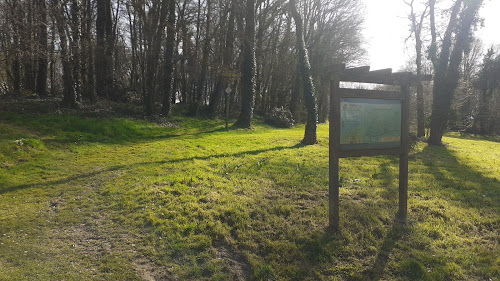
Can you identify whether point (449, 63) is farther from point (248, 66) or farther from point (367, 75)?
point (367, 75)

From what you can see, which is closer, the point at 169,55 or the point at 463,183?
the point at 463,183

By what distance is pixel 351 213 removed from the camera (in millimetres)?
5266

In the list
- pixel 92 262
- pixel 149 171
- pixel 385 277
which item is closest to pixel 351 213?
pixel 385 277

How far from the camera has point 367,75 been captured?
473 centimetres

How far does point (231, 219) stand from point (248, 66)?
14757mm

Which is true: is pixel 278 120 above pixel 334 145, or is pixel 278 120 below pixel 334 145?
above

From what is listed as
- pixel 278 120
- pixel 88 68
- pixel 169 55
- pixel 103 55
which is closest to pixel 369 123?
pixel 169 55

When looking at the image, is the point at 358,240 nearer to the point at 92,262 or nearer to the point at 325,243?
the point at 325,243

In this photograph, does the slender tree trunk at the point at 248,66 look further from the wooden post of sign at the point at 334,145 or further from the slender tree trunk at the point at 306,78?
the wooden post of sign at the point at 334,145

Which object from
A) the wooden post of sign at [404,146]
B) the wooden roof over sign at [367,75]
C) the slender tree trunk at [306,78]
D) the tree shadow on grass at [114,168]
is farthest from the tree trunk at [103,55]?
the wooden post of sign at [404,146]

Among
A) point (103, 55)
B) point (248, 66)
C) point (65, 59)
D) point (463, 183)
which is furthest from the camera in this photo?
point (248, 66)

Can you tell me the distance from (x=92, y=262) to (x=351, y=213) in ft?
12.7

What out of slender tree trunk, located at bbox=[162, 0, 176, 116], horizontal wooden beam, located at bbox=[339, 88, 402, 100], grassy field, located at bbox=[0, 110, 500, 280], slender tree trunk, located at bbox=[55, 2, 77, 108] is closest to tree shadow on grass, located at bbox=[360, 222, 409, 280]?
grassy field, located at bbox=[0, 110, 500, 280]

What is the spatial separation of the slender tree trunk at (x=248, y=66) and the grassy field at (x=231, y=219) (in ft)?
32.8
